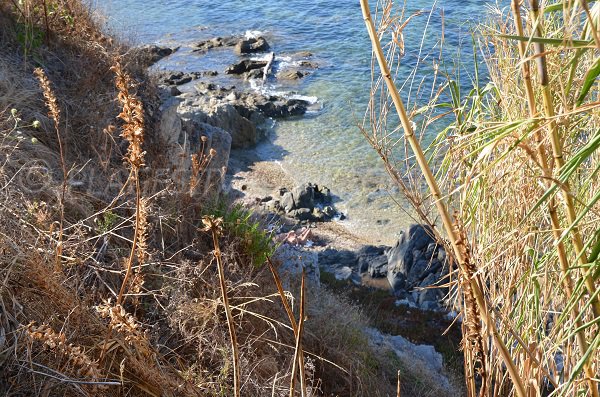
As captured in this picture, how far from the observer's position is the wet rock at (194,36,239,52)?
26.2 metres

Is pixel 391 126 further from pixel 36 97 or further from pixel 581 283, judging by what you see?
pixel 581 283

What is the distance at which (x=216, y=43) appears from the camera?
86.8 ft

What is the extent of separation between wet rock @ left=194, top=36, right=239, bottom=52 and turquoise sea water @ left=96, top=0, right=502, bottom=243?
51 cm

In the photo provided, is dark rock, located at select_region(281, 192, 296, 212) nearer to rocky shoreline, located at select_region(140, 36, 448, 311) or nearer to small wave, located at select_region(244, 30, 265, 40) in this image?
rocky shoreline, located at select_region(140, 36, 448, 311)

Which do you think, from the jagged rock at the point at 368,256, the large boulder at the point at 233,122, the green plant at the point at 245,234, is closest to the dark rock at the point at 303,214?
the jagged rock at the point at 368,256

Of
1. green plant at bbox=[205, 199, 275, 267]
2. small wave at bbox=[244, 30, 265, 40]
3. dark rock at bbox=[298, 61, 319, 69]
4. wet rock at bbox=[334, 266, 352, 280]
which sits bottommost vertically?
wet rock at bbox=[334, 266, 352, 280]

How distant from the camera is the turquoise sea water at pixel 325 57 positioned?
16.1m

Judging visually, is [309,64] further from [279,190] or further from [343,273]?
[343,273]

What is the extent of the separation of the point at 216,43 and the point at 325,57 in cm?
482

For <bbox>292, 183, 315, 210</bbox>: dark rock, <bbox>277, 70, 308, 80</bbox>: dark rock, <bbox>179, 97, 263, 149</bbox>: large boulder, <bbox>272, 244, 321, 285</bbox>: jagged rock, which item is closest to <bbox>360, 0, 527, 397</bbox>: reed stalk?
<bbox>272, 244, 321, 285</bbox>: jagged rock

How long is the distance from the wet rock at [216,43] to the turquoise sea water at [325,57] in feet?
1.66

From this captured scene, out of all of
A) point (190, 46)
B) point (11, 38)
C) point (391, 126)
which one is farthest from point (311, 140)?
point (11, 38)

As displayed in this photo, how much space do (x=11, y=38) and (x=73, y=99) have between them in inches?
47.9

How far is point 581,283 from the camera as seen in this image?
1783 millimetres
